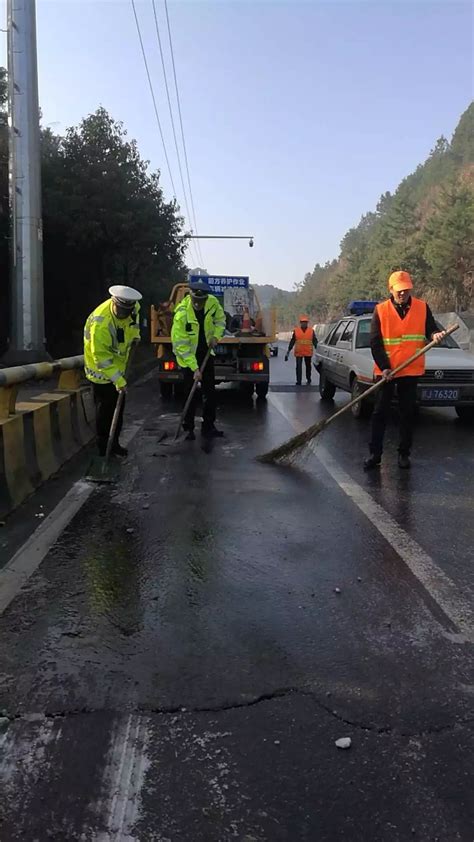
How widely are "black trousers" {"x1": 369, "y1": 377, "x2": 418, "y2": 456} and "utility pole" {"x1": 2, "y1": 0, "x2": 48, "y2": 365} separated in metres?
8.89

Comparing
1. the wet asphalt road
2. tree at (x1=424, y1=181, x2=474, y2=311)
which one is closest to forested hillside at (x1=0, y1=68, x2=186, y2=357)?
the wet asphalt road

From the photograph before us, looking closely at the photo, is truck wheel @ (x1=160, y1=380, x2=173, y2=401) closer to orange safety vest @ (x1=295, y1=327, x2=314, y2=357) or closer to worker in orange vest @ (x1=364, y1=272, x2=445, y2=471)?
orange safety vest @ (x1=295, y1=327, x2=314, y2=357)

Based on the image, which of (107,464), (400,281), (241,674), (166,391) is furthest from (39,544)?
(166,391)

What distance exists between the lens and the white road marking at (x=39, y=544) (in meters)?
3.77

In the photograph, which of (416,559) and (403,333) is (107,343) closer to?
(403,333)

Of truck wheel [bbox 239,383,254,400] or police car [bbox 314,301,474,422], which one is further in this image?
truck wheel [bbox 239,383,254,400]

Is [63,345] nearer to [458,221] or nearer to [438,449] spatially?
[438,449]

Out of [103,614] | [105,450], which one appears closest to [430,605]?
[103,614]

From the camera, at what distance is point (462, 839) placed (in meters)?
1.97

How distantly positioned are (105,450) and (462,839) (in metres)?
5.27

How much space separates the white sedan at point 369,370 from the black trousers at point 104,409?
3899 mm

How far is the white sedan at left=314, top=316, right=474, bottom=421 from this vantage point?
29.1 ft

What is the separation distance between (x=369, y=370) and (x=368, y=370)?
5cm

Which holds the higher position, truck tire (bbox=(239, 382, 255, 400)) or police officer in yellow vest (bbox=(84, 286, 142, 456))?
police officer in yellow vest (bbox=(84, 286, 142, 456))
